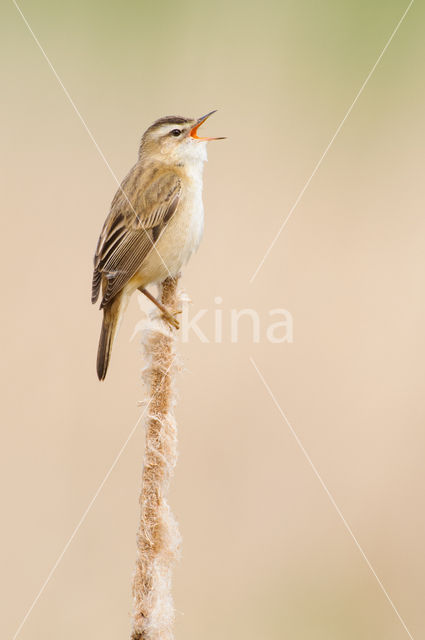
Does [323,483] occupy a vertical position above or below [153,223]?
below

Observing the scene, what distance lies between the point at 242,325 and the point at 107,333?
194 cm

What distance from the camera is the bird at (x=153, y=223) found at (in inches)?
156

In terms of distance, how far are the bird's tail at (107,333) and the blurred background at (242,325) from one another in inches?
47.4

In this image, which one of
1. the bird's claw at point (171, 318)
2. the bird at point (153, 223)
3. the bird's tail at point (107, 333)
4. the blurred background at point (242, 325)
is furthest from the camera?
the blurred background at point (242, 325)

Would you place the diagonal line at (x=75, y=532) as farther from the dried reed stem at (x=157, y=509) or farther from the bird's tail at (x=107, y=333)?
the dried reed stem at (x=157, y=509)

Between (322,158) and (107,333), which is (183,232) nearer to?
(107,333)

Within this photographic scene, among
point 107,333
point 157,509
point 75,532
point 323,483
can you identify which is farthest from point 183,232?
point 157,509

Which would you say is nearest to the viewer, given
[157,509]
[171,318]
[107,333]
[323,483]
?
[157,509]

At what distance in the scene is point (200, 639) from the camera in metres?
4.41

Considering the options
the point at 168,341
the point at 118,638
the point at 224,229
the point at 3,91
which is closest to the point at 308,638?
the point at 118,638

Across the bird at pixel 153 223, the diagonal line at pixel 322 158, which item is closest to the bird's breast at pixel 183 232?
the bird at pixel 153 223

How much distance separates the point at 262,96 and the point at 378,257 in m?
1.68

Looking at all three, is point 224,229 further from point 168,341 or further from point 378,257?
point 168,341

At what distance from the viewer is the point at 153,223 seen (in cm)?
421
